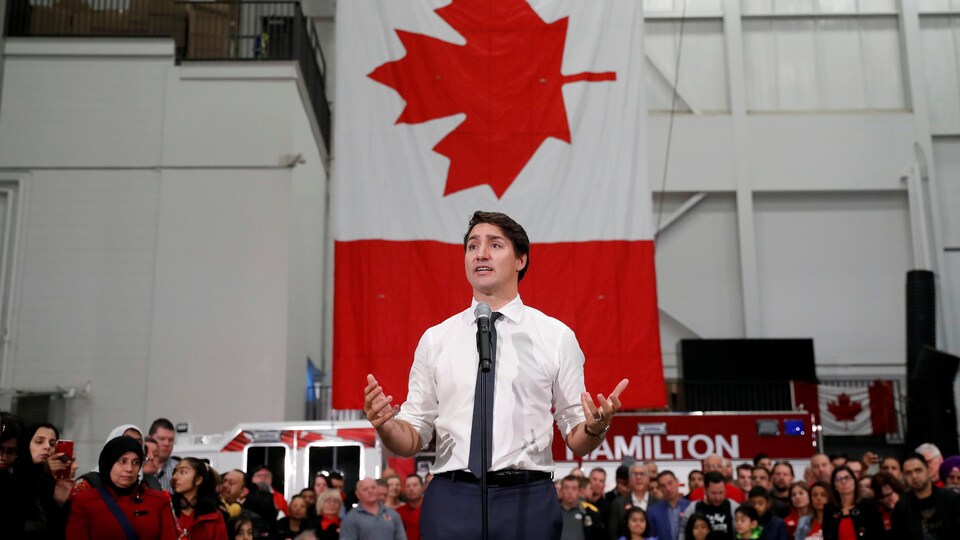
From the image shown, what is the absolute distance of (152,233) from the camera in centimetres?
1388

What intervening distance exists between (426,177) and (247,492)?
3.01 m

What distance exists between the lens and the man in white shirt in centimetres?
284

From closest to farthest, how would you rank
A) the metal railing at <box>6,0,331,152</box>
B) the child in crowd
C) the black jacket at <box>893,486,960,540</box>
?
1. the black jacket at <box>893,486,960,540</box>
2. the child in crowd
3. the metal railing at <box>6,0,331,152</box>

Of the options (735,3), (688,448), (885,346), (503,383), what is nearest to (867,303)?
(885,346)

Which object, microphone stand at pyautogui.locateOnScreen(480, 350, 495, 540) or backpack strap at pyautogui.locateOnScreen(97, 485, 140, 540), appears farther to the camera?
backpack strap at pyautogui.locateOnScreen(97, 485, 140, 540)

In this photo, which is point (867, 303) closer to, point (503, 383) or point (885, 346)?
point (885, 346)

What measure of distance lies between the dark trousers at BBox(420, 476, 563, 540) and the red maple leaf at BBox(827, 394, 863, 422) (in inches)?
623

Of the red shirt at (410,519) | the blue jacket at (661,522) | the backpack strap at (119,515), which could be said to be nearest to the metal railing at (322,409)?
the red shirt at (410,519)

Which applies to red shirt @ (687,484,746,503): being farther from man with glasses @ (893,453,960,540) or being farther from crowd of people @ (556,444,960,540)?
man with glasses @ (893,453,960,540)

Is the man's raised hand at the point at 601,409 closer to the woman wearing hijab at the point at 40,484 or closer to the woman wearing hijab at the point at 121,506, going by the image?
the woman wearing hijab at the point at 121,506

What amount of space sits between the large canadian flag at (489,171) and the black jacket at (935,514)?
2.29 metres

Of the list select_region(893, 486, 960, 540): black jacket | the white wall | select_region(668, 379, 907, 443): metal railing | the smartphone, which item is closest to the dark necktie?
the smartphone

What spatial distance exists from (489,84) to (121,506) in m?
5.49

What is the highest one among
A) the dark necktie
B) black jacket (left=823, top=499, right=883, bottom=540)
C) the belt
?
the dark necktie
